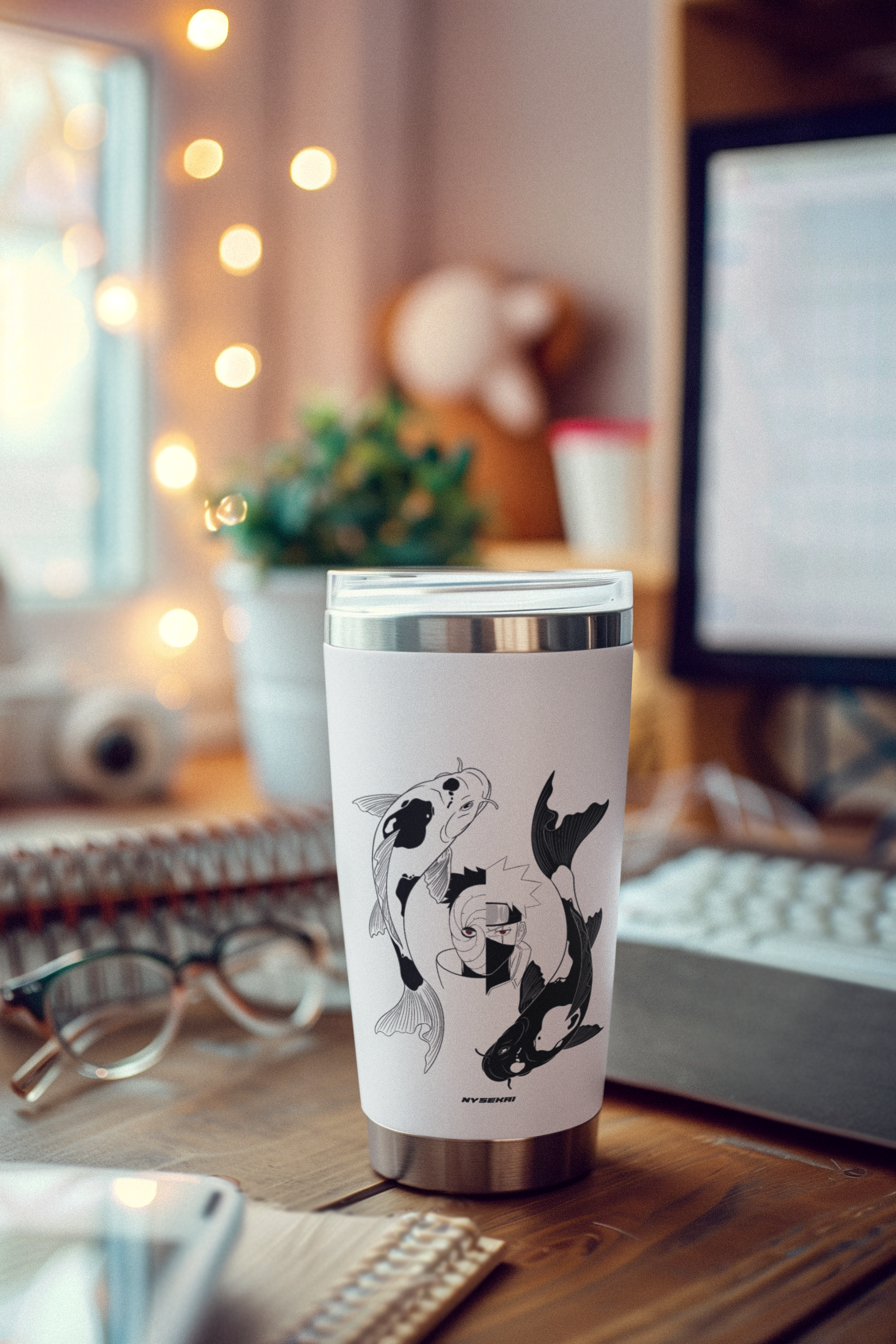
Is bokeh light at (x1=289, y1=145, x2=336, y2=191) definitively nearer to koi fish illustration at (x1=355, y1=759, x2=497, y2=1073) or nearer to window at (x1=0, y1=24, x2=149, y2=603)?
window at (x1=0, y1=24, x2=149, y2=603)

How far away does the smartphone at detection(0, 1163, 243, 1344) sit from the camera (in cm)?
23

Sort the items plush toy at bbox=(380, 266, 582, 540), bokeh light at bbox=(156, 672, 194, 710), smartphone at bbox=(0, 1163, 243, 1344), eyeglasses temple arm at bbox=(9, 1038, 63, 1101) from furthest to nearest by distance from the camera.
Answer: plush toy at bbox=(380, 266, 582, 540)
bokeh light at bbox=(156, 672, 194, 710)
eyeglasses temple arm at bbox=(9, 1038, 63, 1101)
smartphone at bbox=(0, 1163, 243, 1344)

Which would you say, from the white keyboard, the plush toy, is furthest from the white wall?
the white keyboard

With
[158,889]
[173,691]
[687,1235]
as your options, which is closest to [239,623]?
[173,691]

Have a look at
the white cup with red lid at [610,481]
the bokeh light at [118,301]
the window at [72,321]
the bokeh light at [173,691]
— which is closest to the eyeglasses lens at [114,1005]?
the bokeh light at [173,691]

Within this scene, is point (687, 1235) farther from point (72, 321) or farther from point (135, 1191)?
point (72, 321)

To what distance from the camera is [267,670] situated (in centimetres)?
82

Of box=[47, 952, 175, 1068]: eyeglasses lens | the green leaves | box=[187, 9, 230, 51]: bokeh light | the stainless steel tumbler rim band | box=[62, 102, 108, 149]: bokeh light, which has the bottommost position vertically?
box=[47, 952, 175, 1068]: eyeglasses lens

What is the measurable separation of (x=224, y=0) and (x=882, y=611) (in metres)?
0.84

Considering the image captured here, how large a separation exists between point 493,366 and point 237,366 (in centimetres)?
26

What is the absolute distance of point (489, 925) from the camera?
11.2 inches

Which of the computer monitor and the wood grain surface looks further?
the computer monitor

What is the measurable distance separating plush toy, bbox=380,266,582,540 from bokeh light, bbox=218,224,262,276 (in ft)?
0.52

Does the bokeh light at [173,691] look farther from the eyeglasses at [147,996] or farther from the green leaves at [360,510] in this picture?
the eyeglasses at [147,996]
